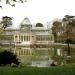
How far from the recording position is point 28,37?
66.3 metres

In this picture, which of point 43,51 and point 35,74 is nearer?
point 35,74

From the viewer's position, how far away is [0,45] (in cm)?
5728

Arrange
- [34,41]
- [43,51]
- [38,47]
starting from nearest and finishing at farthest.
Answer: [43,51] < [38,47] < [34,41]

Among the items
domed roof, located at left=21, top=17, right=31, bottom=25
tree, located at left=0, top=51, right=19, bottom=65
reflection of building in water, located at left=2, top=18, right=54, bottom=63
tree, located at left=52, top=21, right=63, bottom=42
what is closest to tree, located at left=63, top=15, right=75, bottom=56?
tree, located at left=52, top=21, right=63, bottom=42

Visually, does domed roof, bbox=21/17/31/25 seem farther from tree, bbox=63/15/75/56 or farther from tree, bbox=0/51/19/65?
tree, bbox=0/51/19/65

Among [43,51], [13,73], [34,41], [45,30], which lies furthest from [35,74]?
[45,30]

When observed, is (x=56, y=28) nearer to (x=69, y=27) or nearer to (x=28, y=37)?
(x=28, y=37)

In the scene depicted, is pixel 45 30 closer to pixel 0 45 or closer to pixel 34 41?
Result: pixel 34 41

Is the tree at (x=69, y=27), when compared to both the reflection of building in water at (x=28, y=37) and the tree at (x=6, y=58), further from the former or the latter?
the tree at (x=6, y=58)

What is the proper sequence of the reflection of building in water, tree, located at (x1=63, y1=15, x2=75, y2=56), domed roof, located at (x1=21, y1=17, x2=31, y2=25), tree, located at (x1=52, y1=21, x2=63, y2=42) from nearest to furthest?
tree, located at (x1=63, y1=15, x2=75, y2=56), the reflection of building in water, tree, located at (x1=52, y1=21, x2=63, y2=42), domed roof, located at (x1=21, y1=17, x2=31, y2=25)

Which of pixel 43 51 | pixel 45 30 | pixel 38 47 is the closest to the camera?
pixel 43 51

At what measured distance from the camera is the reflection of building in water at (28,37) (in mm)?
59241

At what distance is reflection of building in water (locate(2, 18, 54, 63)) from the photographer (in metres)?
59.2

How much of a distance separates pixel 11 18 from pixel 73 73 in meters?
53.1
